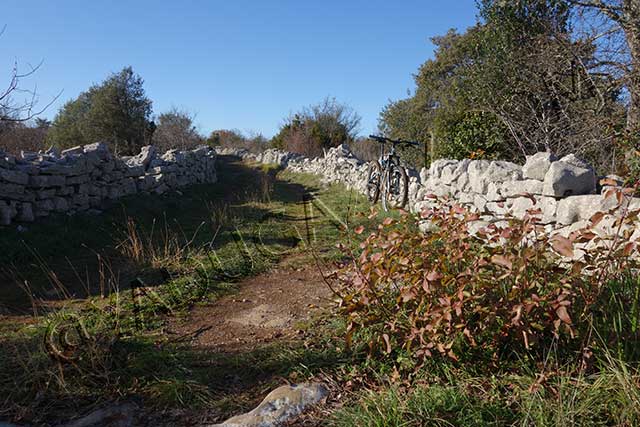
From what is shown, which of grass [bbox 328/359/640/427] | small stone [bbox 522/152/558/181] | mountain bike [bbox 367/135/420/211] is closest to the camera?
grass [bbox 328/359/640/427]

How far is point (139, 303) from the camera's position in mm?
4371

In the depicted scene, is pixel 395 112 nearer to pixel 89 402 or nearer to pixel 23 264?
pixel 23 264

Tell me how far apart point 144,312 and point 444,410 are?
3.01 m

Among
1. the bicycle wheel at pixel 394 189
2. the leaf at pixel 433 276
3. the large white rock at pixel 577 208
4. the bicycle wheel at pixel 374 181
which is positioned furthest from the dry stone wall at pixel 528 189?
the bicycle wheel at pixel 374 181

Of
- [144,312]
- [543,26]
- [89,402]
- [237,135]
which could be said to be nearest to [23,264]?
[144,312]

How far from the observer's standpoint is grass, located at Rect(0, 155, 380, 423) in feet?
9.14

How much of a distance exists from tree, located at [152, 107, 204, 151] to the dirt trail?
16.0 m

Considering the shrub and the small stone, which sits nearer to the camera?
the shrub

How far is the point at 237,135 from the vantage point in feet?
106

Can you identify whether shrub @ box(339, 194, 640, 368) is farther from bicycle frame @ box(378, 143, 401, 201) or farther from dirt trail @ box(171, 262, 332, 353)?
bicycle frame @ box(378, 143, 401, 201)

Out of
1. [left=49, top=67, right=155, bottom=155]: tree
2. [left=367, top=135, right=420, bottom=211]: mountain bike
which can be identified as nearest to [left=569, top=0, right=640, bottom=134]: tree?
[left=367, top=135, right=420, bottom=211]: mountain bike

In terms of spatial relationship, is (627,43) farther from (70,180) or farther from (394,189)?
(70,180)

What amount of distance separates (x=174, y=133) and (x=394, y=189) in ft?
52.3

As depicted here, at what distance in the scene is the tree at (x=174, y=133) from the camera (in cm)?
2010
